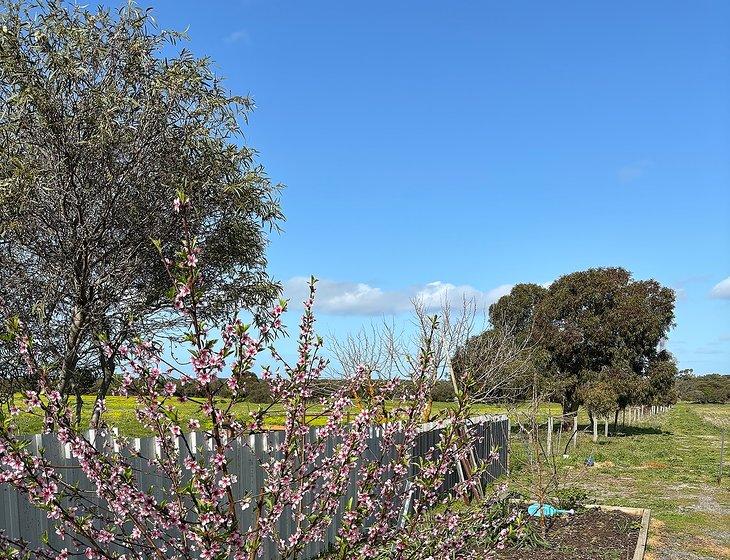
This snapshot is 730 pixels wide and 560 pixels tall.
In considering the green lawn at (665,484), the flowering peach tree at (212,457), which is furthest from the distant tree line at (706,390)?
the flowering peach tree at (212,457)

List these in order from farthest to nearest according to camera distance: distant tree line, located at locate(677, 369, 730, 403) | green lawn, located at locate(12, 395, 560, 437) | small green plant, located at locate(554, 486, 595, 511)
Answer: distant tree line, located at locate(677, 369, 730, 403), green lawn, located at locate(12, 395, 560, 437), small green plant, located at locate(554, 486, 595, 511)

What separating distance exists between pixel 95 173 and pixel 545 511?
846 centimetres

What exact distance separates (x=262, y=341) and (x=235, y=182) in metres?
9.58

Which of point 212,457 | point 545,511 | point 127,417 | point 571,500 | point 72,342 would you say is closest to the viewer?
point 212,457

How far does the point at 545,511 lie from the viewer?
8586mm

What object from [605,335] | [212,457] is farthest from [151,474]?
[605,335]

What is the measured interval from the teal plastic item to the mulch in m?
0.08

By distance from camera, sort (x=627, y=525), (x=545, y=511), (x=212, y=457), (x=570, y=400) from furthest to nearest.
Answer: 1. (x=570, y=400)
2. (x=627, y=525)
3. (x=545, y=511)
4. (x=212, y=457)

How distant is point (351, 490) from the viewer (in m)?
8.20

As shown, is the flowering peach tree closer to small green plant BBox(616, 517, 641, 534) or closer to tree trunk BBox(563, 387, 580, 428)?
small green plant BBox(616, 517, 641, 534)

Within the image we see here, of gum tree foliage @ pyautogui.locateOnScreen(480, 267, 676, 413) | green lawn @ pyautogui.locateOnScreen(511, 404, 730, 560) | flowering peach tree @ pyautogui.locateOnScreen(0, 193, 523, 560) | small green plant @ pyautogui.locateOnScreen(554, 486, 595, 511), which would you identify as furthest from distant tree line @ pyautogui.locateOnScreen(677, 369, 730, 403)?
flowering peach tree @ pyautogui.locateOnScreen(0, 193, 523, 560)

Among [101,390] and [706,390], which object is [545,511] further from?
[706,390]

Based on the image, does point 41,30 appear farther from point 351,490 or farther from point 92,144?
point 351,490

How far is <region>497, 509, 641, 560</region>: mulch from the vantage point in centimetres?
728
